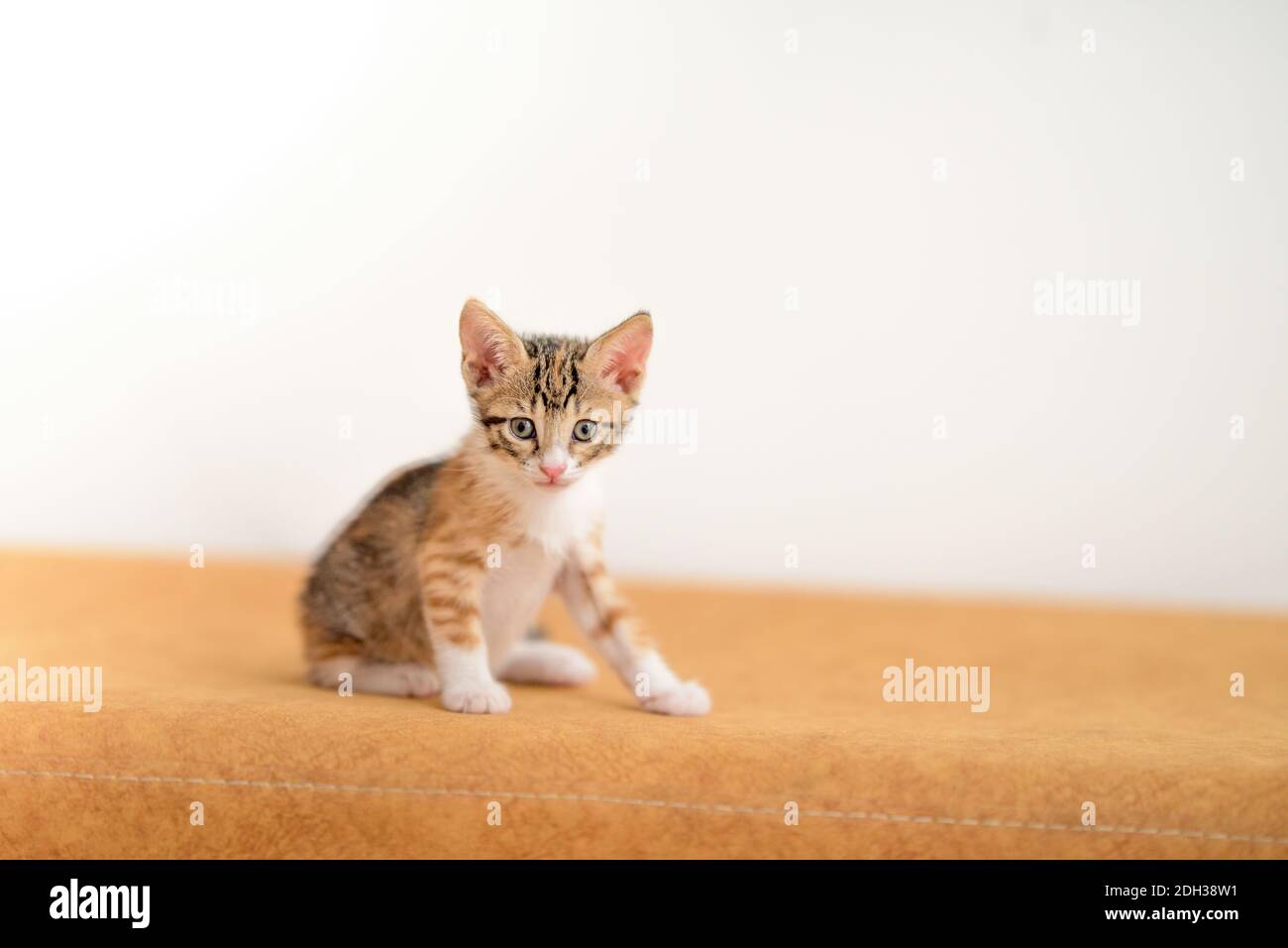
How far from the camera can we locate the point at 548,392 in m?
2.23

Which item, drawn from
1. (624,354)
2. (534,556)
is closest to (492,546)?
(534,556)

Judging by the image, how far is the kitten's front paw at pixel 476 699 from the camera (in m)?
2.19

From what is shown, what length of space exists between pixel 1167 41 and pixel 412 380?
2.48 meters

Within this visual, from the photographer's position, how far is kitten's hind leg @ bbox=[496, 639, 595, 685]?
274 cm

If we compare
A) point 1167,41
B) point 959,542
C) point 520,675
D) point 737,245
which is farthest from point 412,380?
point 1167,41

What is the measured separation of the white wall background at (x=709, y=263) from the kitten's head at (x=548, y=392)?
4.88 feet

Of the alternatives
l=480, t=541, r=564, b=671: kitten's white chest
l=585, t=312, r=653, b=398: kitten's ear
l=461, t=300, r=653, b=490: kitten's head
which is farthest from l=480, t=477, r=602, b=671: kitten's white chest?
l=585, t=312, r=653, b=398: kitten's ear

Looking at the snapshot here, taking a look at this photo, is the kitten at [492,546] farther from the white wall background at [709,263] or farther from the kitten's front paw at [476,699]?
the white wall background at [709,263]

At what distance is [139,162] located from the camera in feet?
12.9

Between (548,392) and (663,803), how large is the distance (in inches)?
30.1

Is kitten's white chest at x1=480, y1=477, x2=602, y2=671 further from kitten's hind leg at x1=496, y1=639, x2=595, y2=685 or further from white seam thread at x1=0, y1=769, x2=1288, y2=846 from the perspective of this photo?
white seam thread at x1=0, y1=769, x2=1288, y2=846

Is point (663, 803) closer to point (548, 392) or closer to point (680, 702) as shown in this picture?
point (680, 702)

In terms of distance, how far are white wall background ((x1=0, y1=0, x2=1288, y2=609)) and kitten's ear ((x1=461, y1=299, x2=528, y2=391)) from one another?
148cm
